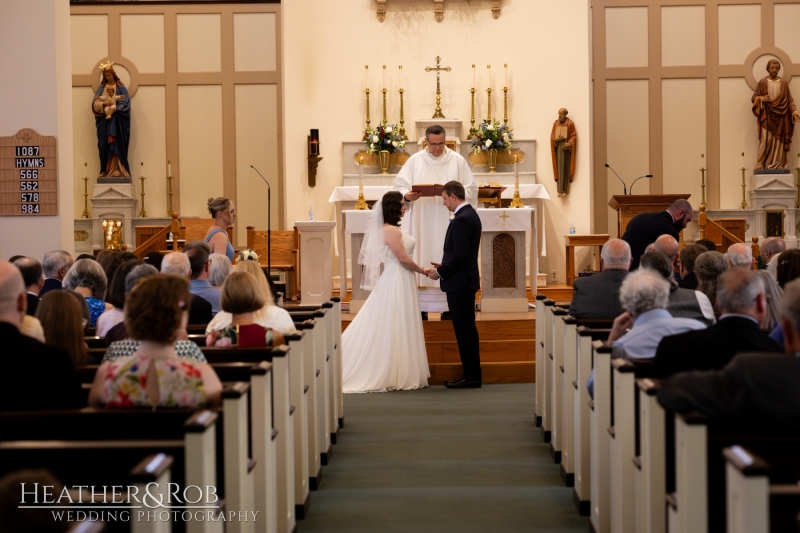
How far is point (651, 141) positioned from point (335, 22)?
482 cm

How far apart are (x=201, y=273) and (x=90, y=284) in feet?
2.28

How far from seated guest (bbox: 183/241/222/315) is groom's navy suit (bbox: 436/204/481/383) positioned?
7.30 ft

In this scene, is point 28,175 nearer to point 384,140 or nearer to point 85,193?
point 85,193

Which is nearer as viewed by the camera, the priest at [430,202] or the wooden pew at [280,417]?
the wooden pew at [280,417]

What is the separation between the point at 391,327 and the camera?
24.0ft

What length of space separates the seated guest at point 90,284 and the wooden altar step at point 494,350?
3256 mm

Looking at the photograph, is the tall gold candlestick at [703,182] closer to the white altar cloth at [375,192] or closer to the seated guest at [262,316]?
the white altar cloth at [375,192]

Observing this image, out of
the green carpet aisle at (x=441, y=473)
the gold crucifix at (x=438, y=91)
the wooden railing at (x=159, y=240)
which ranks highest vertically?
the gold crucifix at (x=438, y=91)

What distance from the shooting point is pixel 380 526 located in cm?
412

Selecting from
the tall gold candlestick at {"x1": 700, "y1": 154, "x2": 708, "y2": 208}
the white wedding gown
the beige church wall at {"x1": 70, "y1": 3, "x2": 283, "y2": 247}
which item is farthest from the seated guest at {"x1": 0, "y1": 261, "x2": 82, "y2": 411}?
the tall gold candlestick at {"x1": 700, "y1": 154, "x2": 708, "y2": 208}

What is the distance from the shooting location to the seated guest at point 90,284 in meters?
5.18

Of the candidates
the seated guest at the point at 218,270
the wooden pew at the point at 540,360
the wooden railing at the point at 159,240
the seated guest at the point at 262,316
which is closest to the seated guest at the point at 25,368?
the seated guest at the point at 262,316

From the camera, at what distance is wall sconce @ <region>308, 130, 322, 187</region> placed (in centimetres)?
1241

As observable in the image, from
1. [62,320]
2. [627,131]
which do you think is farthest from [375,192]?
[62,320]
